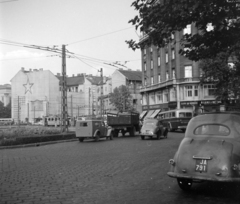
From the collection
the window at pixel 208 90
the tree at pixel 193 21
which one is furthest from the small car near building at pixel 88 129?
the window at pixel 208 90

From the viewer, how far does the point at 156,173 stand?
934 centimetres

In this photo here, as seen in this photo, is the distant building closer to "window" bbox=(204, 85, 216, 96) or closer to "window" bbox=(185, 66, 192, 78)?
"window" bbox=(185, 66, 192, 78)

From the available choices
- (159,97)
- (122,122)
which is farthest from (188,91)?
(122,122)

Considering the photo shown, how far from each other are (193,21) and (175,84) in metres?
41.1

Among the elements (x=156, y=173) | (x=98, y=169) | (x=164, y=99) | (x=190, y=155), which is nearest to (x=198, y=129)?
(x=190, y=155)

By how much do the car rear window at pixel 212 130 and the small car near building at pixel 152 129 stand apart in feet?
55.6

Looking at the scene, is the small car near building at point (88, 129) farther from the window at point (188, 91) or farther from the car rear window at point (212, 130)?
the window at point (188, 91)

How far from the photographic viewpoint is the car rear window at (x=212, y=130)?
6.77 meters

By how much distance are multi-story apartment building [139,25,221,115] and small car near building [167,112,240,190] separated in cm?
3963

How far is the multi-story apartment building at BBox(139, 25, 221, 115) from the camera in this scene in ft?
165

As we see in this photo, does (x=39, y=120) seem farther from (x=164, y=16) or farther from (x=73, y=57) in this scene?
(x=164, y=16)

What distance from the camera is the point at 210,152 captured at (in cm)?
629

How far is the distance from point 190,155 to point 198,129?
0.92m

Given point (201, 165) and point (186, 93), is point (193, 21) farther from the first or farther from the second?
point (186, 93)
